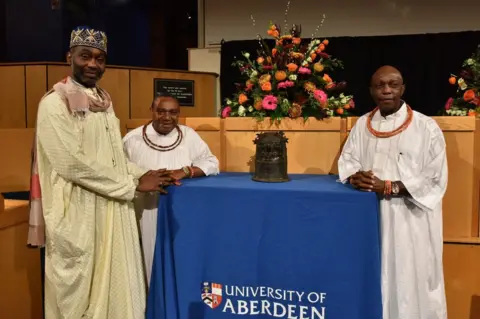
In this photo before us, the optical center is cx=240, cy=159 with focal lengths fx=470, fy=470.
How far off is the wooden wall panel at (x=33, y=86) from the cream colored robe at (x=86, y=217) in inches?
167

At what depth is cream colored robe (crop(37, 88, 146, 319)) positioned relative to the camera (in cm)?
221

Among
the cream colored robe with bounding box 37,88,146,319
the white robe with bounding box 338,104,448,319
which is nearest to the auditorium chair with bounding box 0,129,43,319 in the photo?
the cream colored robe with bounding box 37,88,146,319

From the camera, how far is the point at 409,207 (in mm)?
2395

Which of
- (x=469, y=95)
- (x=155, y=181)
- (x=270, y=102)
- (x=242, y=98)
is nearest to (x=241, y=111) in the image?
(x=242, y=98)

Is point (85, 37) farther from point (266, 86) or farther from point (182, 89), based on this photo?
point (182, 89)

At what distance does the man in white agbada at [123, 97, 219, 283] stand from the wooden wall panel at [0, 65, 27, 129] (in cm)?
422

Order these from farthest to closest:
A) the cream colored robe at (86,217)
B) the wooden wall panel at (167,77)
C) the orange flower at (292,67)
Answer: the wooden wall panel at (167,77) < the orange flower at (292,67) < the cream colored robe at (86,217)

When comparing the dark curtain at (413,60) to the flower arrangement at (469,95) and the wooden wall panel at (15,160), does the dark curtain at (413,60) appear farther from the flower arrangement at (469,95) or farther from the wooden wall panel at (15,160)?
the wooden wall panel at (15,160)

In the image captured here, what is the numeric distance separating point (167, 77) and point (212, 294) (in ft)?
15.5

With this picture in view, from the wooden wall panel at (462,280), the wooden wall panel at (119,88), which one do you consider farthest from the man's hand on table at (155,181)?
the wooden wall panel at (119,88)

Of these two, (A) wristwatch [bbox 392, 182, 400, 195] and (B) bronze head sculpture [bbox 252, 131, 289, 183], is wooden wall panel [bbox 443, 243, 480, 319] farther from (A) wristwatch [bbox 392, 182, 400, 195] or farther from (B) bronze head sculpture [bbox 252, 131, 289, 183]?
(B) bronze head sculpture [bbox 252, 131, 289, 183]

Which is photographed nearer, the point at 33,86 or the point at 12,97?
the point at 33,86

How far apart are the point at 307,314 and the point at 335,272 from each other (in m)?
0.26

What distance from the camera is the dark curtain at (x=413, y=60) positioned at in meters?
6.08
